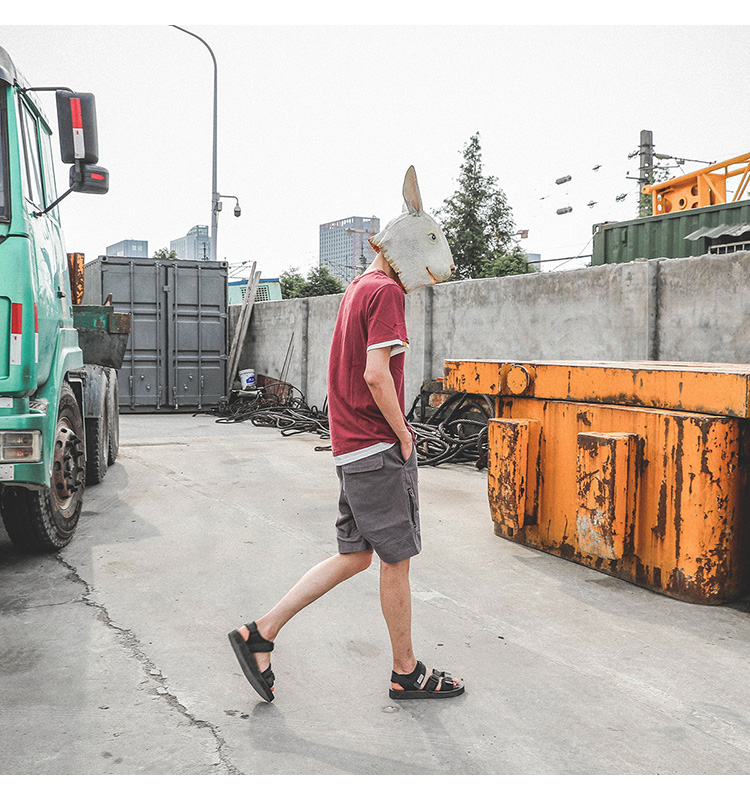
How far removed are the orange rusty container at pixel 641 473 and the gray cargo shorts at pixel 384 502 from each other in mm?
1664

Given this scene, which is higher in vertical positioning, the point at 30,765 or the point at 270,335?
the point at 270,335

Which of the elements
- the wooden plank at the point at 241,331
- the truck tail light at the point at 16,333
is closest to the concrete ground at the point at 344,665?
the truck tail light at the point at 16,333

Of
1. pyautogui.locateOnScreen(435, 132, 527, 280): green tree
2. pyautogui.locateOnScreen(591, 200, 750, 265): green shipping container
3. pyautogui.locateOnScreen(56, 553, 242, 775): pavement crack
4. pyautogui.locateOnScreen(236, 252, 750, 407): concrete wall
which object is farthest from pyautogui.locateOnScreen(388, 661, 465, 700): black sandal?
pyautogui.locateOnScreen(435, 132, 527, 280): green tree

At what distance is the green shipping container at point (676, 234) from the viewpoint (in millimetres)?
11594

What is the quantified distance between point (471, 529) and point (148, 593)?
2.36 m

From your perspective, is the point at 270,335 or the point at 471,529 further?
the point at 270,335

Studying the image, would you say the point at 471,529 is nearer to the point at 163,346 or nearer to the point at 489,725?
the point at 489,725

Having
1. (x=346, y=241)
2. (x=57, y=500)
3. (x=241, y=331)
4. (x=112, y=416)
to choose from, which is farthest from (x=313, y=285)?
(x=346, y=241)

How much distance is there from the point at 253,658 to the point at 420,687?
636 millimetres

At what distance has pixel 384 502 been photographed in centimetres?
275

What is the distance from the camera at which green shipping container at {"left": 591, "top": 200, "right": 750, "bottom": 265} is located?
1159 cm

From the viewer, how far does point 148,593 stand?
402cm

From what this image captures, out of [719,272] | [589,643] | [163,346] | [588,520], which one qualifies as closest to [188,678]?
[589,643]

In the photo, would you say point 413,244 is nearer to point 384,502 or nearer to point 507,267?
point 384,502
